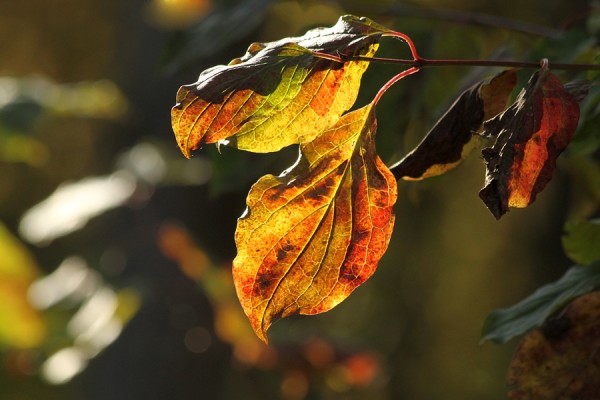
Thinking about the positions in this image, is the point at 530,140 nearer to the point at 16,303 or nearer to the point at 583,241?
the point at 583,241

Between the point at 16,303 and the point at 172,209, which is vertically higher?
the point at 16,303

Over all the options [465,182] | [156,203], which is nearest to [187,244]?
[156,203]

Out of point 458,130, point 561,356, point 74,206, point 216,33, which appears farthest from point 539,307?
point 74,206

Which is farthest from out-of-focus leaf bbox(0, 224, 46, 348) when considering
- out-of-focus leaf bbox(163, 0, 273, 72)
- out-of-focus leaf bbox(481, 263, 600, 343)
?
out-of-focus leaf bbox(481, 263, 600, 343)

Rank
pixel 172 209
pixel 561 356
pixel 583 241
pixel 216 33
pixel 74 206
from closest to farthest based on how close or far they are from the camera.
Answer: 1. pixel 561 356
2. pixel 583 241
3. pixel 216 33
4. pixel 74 206
5. pixel 172 209

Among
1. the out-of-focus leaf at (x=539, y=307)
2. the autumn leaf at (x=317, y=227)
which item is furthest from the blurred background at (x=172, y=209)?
the autumn leaf at (x=317, y=227)
